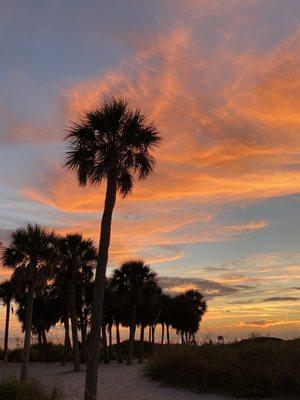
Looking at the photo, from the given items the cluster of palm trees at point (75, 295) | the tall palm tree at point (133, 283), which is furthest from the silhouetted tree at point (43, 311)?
the tall palm tree at point (133, 283)

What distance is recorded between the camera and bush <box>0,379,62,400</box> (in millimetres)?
15713

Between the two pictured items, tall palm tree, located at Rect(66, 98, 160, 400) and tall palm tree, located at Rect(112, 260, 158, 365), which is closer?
tall palm tree, located at Rect(66, 98, 160, 400)

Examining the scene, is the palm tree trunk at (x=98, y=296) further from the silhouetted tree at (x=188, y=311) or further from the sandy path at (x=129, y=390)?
the silhouetted tree at (x=188, y=311)

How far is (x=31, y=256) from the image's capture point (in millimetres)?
31234

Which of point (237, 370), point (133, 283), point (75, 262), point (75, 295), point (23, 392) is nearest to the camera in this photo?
point (23, 392)

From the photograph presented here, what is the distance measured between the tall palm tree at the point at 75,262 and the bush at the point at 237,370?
11651 millimetres

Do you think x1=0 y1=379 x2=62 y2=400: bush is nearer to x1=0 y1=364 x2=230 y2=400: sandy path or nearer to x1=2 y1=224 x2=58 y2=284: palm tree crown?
x1=0 y1=364 x2=230 y2=400: sandy path

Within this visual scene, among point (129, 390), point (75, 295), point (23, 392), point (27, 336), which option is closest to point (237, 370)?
point (129, 390)

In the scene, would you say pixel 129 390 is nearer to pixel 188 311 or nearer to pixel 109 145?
pixel 109 145

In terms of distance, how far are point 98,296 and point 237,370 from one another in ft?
31.5

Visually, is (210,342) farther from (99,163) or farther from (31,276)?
(99,163)

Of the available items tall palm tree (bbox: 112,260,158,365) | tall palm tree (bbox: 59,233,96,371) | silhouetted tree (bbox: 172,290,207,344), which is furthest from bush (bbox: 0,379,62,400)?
silhouetted tree (bbox: 172,290,207,344)

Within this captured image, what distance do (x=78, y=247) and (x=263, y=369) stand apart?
21957 mm

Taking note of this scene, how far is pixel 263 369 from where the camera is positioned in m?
22.2
